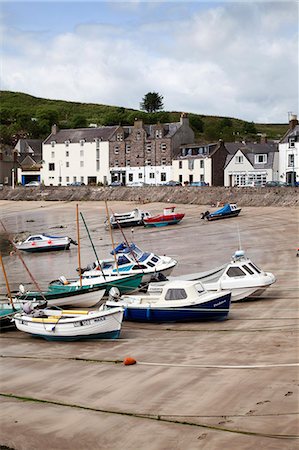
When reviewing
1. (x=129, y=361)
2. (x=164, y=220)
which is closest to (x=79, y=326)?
(x=129, y=361)

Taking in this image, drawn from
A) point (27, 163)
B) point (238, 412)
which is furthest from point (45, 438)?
point (27, 163)

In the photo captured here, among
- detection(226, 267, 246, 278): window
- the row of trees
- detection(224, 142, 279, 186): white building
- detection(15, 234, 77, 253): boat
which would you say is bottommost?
detection(15, 234, 77, 253): boat

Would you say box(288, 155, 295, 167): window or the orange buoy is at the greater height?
box(288, 155, 295, 167): window

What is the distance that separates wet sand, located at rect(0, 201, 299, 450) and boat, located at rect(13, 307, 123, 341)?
30 centimetres

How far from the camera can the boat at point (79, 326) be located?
2095 cm

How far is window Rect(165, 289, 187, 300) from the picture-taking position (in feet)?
77.3

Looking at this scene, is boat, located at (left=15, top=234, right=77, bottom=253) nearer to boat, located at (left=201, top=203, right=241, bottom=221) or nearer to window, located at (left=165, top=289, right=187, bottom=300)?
boat, located at (left=201, top=203, right=241, bottom=221)

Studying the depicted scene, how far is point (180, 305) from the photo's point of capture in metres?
23.3

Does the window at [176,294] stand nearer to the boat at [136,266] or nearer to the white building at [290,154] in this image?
the boat at [136,266]

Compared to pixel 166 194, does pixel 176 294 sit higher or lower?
lower

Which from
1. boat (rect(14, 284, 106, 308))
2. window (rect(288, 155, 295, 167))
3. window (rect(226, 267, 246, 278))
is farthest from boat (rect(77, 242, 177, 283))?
window (rect(288, 155, 295, 167))

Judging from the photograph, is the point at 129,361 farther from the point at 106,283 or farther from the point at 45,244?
the point at 45,244

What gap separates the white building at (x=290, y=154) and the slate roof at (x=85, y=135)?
26766mm

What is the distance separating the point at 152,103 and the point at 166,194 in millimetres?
104255
